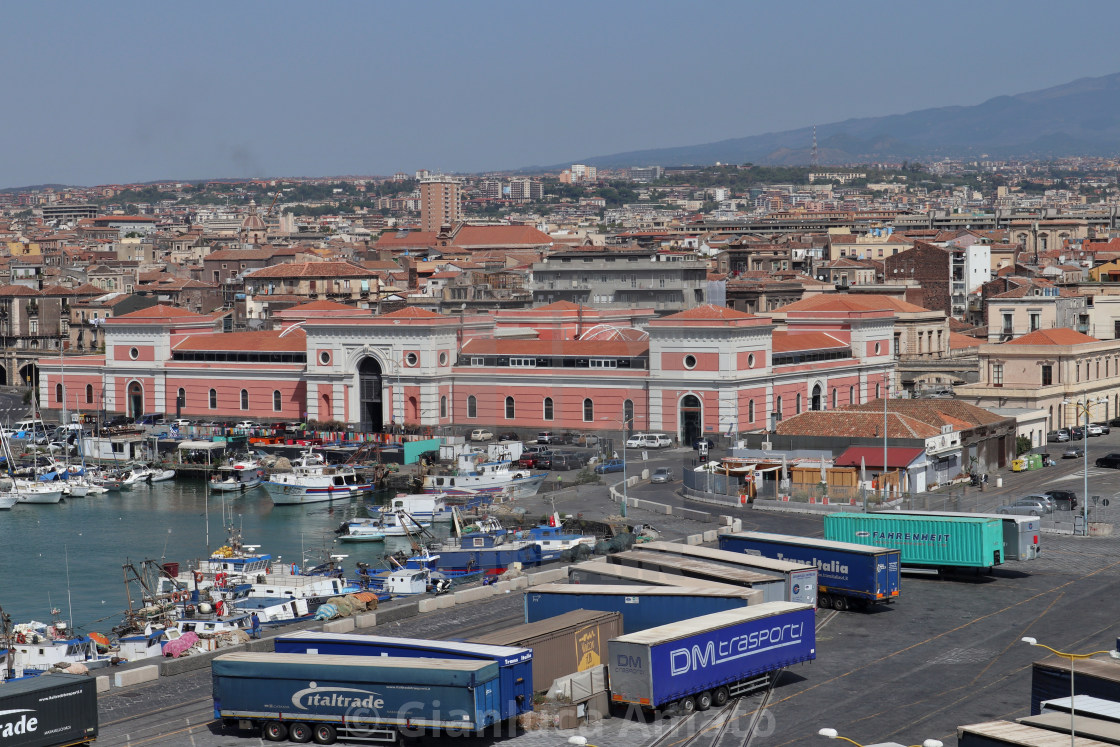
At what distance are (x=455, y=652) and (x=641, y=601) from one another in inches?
150

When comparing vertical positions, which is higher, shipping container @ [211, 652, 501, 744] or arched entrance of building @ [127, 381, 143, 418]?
arched entrance of building @ [127, 381, 143, 418]

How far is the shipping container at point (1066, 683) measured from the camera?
18219 millimetres

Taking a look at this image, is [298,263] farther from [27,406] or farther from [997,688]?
[997,688]

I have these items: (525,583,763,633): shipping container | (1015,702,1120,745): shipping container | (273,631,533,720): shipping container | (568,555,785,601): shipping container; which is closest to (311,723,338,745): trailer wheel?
(273,631,533,720): shipping container

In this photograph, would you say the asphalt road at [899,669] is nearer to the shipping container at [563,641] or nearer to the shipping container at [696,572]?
the shipping container at [563,641]

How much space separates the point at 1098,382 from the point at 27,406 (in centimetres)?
3982

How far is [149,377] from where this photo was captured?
5853 centimetres

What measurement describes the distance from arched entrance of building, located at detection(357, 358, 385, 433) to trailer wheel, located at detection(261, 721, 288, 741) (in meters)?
33.3

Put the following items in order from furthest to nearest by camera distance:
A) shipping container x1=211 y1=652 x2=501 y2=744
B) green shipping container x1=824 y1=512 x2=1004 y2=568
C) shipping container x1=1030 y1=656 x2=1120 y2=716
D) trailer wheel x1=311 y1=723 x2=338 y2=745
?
green shipping container x1=824 y1=512 x2=1004 y2=568 → trailer wheel x1=311 y1=723 x2=338 y2=745 → shipping container x1=211 y1=652 x2=501 y2=744 → shipping container x1=1030 y1=656 x2=1120 y2=716

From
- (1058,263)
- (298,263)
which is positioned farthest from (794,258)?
(298,263)

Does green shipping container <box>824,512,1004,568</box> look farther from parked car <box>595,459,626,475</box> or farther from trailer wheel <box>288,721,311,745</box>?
parked car <box>595,459,626,475</box>

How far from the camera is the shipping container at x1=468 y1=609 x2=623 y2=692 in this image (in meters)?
20.8

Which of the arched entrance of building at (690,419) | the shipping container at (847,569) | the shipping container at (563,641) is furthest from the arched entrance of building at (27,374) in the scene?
the shipping container at (563,641)

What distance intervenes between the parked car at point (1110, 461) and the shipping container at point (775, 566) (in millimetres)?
18197
